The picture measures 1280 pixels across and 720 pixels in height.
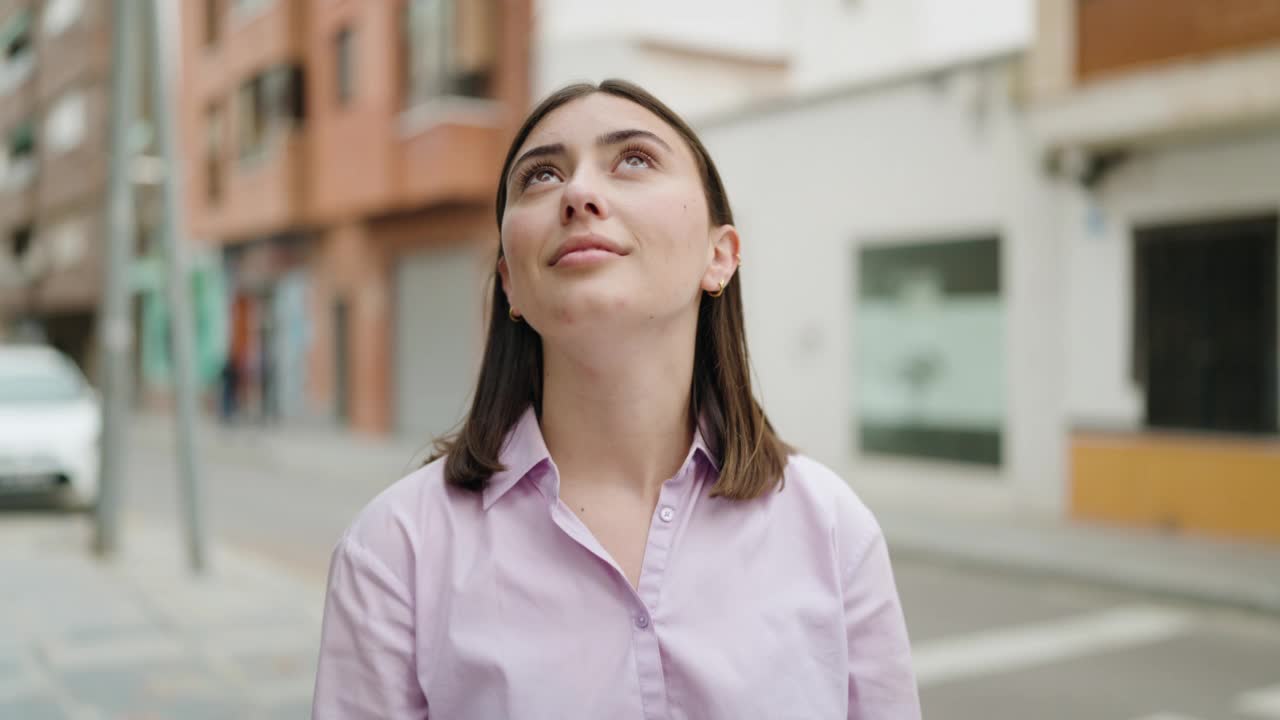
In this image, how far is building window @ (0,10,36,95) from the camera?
40.5 m

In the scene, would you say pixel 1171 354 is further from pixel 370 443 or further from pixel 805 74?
pixel 370 443

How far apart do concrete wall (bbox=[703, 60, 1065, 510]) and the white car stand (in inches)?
257

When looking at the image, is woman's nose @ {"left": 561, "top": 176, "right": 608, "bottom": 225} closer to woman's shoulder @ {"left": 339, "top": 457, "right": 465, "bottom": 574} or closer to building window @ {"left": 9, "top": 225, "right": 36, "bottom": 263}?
woman's shoulder @ {"left": 339, "top": 457, "right": 465, "bottom": 574}

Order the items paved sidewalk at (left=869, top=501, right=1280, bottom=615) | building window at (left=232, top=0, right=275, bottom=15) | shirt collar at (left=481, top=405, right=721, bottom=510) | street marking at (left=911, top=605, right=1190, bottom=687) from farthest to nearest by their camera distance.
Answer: building window at (left=232, top=0, right=275, bottom=15) < paved sidewalk at (left=869, top=501, right=1280, bottom=615) < street marking at (left=911, top=605, right=1190, bottom=687) < shirt collar at (left=481, top=405, right=721, bottom=510)

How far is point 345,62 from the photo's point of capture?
2462 cm

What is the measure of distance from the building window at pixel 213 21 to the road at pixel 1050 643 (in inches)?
816

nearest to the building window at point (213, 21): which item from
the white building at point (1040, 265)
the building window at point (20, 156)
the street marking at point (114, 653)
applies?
the building window at point (20, 156)

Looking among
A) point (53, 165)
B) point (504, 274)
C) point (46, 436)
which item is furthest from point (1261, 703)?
→ point (53, 165)

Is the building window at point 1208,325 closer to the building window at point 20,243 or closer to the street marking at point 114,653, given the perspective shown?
the street marking at point 114,653

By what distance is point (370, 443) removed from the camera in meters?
22.2

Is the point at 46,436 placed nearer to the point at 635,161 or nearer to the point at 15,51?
the point at 635,161

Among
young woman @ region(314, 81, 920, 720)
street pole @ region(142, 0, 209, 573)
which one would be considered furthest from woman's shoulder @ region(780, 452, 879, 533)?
street pole @ region(142, 0, 209, 573)

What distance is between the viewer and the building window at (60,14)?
38281 millimetres

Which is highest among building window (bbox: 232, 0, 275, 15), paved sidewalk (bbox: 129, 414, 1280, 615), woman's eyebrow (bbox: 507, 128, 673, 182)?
building window (bbox: 232, 0, 275, 15)
